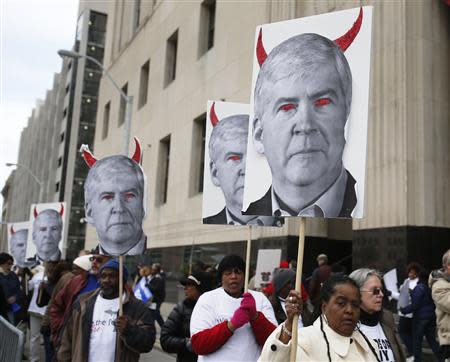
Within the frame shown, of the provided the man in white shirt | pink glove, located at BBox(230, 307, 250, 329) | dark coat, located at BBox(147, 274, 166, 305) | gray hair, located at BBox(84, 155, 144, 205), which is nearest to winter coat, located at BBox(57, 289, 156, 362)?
the man in white shirt

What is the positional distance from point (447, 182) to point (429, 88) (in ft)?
6.67

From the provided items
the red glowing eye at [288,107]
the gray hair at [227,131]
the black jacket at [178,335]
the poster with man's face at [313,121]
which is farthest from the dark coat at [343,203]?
the gray hair at [227,131]

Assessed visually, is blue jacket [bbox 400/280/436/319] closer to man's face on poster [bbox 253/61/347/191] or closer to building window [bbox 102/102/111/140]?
man's face on poster [bbox 253/61/347/191]

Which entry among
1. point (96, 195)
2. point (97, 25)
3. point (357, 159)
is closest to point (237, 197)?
point (96, 195)

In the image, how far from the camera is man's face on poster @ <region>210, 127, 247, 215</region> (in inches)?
258

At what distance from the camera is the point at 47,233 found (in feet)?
40.4

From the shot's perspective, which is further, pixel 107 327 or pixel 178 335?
pixel 178 335

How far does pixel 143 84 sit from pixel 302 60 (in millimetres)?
25746

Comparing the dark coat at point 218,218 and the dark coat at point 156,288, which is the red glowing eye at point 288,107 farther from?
the dark coat at point 156,288

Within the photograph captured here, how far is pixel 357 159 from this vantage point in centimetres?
349

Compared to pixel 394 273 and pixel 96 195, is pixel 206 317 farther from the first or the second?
pixel 394 273

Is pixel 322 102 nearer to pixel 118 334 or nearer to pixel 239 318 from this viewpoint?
pixel 239 318

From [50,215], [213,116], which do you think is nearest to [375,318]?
[213,116]

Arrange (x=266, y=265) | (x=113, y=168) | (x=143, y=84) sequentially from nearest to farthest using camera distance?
(x=113, y=168), (x=266, y=265), (x=143, y=84)
